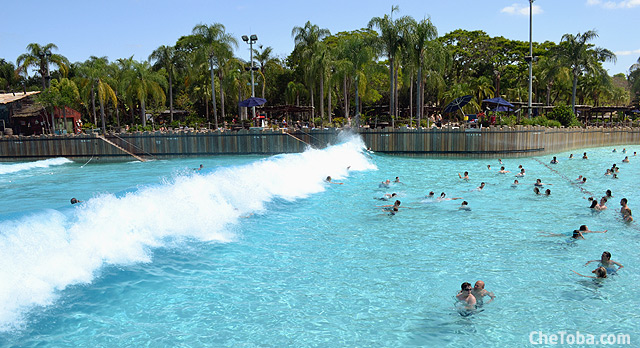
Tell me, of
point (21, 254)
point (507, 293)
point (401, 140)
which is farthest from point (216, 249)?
A: point (401, 140)

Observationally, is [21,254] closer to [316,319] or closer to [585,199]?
[316,319]

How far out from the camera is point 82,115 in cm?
6388

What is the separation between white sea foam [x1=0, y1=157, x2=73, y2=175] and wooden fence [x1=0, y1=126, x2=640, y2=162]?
1417 millimetres

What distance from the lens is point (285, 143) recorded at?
40188 mm

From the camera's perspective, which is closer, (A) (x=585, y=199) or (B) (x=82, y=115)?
(A) (x=585, y=199)

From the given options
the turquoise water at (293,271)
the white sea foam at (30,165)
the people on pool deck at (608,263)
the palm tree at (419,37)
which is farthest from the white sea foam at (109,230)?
the palm tree at (419,37)

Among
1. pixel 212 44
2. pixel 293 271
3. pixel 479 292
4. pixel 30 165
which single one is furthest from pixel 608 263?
pixel 212 44

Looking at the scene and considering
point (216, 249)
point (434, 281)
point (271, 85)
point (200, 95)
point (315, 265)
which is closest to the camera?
point (434, 281)

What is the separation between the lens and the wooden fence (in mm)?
37125

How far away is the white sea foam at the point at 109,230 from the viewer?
8344mm

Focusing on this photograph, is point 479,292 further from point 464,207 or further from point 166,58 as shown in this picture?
point 166,58

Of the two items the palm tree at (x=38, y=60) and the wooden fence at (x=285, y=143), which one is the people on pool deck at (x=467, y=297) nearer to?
the wooden fence at (x=285, y=143)

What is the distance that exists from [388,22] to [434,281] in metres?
35.9

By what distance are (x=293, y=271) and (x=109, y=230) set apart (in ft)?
14.5
